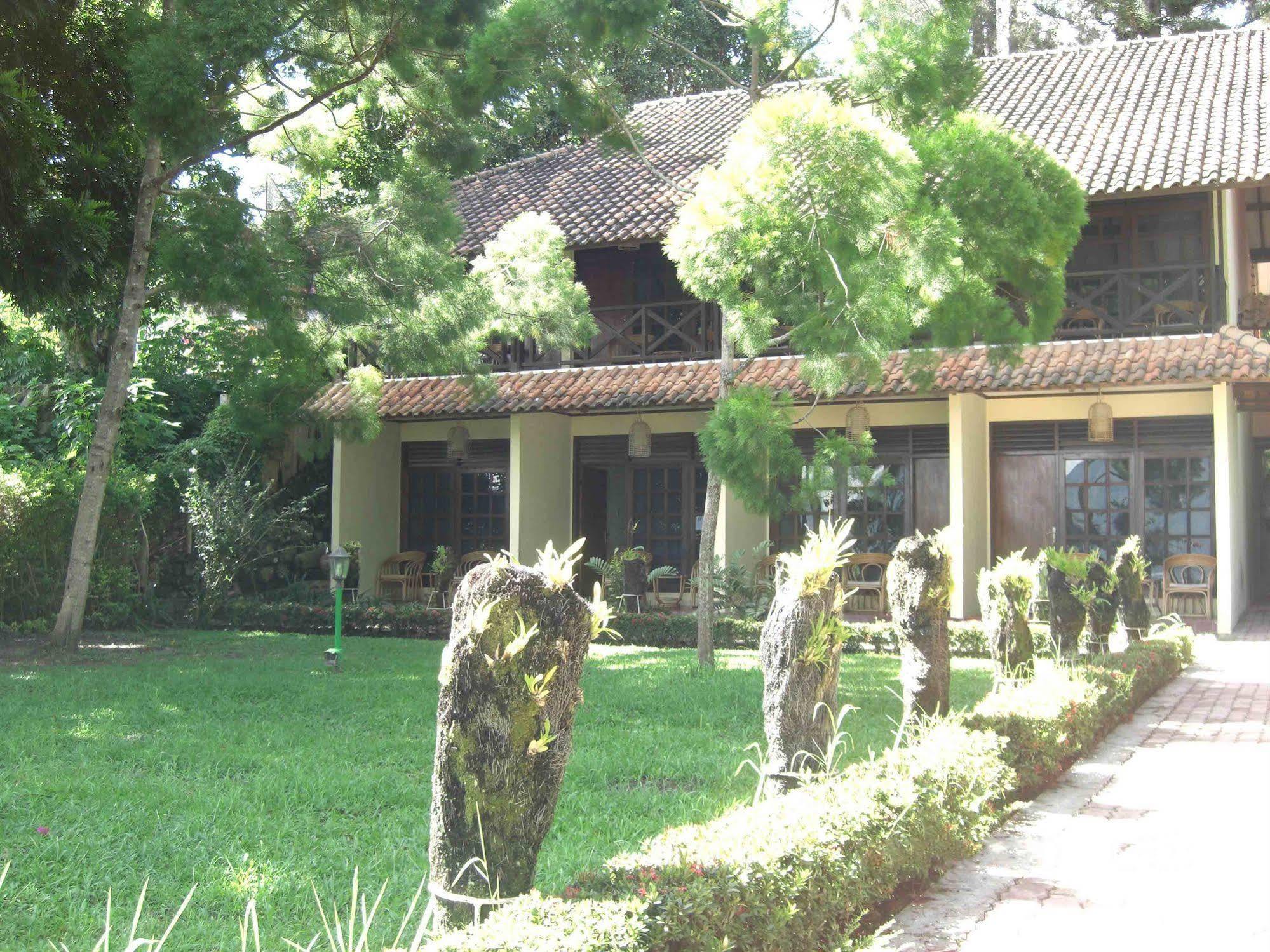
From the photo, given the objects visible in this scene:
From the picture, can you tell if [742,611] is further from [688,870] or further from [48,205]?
[688,870]

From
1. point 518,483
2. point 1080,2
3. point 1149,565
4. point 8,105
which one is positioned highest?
point 1080,2

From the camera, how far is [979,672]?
10.3 meters

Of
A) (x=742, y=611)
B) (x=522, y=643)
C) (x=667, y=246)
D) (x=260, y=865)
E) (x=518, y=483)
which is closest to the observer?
(x=522, y=643)

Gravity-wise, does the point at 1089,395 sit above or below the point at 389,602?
above

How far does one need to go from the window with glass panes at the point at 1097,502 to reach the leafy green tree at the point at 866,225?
507 cm

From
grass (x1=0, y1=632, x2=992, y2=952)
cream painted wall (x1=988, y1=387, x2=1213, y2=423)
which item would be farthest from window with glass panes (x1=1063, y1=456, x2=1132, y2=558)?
grass (x1=0, y1=632, x2=992, y2=952)

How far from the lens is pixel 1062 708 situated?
6.65 metres

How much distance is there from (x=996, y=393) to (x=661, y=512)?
4.76 meters

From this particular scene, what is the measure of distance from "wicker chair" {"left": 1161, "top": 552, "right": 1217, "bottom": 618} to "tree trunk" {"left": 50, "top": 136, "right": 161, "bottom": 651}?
11194mm

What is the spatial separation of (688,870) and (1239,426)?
13439 mm

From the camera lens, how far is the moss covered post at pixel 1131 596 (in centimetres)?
1101

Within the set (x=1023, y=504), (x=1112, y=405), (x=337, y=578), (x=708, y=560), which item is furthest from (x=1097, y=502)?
(x=337, y=578)

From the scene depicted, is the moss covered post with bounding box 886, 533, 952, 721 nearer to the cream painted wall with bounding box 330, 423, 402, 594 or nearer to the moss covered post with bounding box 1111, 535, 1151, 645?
the moss covered post with bounding box 1111, 535, 1151, 645

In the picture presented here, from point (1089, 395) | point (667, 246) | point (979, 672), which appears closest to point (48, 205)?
point (667, 246)
